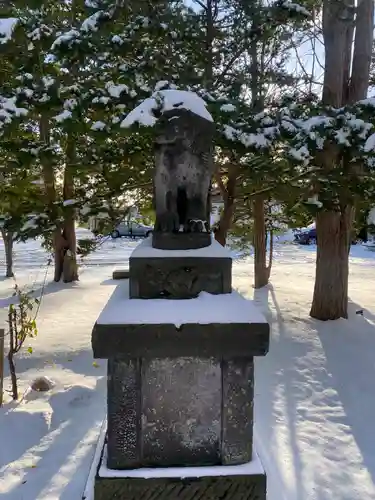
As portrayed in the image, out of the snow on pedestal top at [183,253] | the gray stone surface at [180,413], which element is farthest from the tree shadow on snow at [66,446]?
the snow on pedestal top at [183,253]

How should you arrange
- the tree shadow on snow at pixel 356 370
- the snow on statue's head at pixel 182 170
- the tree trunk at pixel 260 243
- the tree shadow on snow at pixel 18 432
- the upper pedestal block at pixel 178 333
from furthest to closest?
1. the tree trunk at pixel 260 243
2. the tree shadow on snow at pixel 356 370
3. the tree shadow on snow at pixel 18 432
4. the snow on statue's head at pixel 182 170
5. the upper pedestal block at pixel 178 333

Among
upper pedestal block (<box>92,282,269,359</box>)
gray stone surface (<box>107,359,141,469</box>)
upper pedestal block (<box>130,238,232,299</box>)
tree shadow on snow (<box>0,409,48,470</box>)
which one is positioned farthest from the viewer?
tree shadow on snow (<box>0,409,48,470</box>)

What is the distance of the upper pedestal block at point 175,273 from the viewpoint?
271 cm

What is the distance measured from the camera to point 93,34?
509 cm

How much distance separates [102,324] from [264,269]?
10527mm

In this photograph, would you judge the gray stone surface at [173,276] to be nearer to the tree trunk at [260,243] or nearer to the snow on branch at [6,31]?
the snow on branch at [6,31]

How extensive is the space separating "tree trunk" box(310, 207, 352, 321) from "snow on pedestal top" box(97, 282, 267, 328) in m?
5.99

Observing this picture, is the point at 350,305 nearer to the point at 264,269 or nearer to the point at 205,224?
the point at 264,269

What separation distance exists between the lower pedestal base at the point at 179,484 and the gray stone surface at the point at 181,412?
79mm

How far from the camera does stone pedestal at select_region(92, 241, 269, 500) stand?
244 cm

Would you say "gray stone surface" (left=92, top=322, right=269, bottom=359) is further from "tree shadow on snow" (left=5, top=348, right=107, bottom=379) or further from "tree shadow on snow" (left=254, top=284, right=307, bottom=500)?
"tree shadow on snow" (left=5, top=348, right=107, bottom=379)

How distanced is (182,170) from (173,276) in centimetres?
73

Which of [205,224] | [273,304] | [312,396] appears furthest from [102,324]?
[273,304]

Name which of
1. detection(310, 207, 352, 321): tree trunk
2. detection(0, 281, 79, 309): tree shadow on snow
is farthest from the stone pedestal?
detection(0, 281, 79, 309): tree shadow on snow
